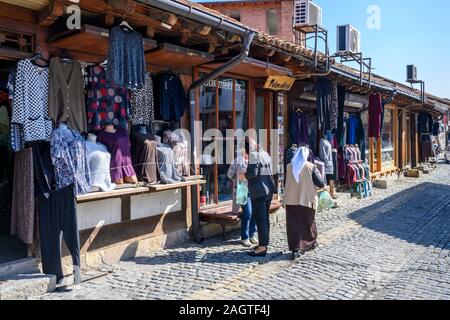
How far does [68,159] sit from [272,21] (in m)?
22.3

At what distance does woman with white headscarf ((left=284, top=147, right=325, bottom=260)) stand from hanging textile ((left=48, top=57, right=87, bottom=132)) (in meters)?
3.04

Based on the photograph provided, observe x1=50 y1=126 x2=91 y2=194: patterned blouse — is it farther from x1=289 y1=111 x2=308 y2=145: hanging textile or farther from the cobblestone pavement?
x1=289 y1=111 x2=308 y2=145: hanging textile

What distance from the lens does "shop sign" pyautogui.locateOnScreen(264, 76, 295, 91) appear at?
886 centimetres

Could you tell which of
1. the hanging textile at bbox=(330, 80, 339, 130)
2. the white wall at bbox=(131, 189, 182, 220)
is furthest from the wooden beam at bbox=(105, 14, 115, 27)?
the hanging textile at bbox=(330, 80, 339, 130)

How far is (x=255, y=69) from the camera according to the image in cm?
804

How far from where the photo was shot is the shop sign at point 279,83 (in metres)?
8.86

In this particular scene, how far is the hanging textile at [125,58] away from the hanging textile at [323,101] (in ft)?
18.6

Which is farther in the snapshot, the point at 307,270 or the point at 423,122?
the point at 423,122

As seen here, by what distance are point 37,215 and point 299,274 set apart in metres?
3.32

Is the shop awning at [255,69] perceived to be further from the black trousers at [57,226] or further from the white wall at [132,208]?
the black trousers at [57,226]

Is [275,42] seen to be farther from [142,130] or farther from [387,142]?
[387,142]

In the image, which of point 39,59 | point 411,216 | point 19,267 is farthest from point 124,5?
point 411,216
